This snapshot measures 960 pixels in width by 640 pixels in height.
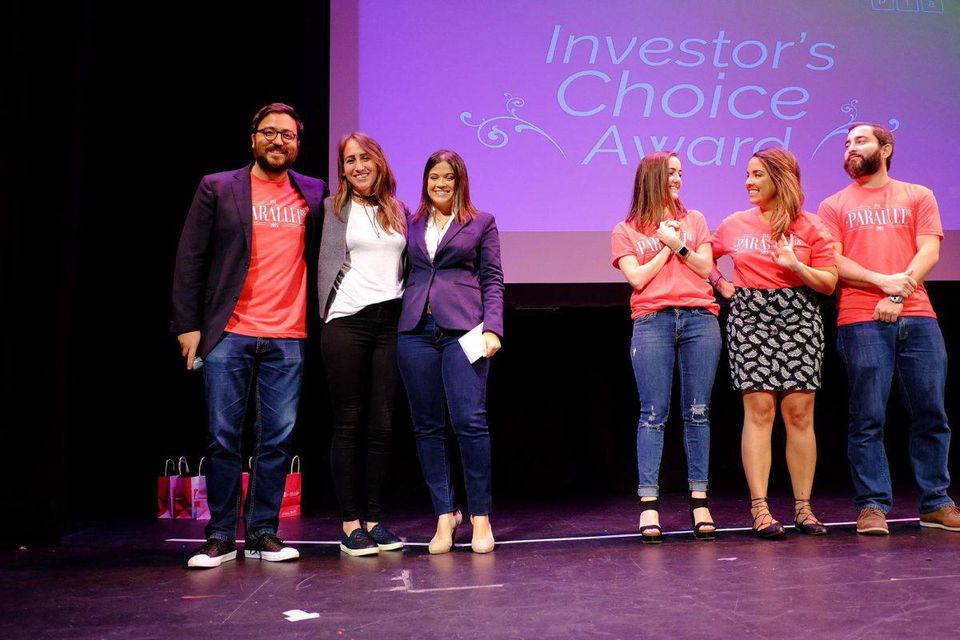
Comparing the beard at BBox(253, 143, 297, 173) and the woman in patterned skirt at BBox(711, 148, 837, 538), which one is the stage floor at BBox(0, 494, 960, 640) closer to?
the woman in patterned skirt at BBox(711, 148, 837, 538)

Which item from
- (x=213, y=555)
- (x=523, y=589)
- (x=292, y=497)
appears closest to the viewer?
(x=523, y=589)

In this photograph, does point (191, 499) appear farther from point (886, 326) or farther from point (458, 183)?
point (886, 326)

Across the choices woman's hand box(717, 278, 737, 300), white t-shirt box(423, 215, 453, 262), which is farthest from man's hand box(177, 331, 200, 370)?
woman's hand box(717, 278, 737, 300)

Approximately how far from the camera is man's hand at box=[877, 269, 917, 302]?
2.95 metres

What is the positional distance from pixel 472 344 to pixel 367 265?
43 centimetres

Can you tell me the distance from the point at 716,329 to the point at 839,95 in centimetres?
158

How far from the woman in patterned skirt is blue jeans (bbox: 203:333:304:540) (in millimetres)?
1522

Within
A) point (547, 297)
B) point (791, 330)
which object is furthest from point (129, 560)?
point (791, 330)

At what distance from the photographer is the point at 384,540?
2832mm

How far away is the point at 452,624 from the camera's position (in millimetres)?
1869

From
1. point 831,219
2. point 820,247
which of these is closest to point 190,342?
point 820,247

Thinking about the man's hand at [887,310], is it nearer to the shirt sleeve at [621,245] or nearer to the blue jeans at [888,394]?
the blue jeans at [888,394]

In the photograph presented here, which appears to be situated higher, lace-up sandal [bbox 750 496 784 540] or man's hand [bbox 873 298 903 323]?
man's hand [bbox 873 298 903 323]

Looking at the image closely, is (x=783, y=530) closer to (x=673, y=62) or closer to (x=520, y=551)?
(x=520, y=551)
